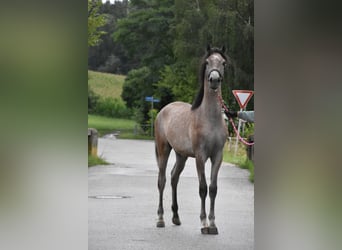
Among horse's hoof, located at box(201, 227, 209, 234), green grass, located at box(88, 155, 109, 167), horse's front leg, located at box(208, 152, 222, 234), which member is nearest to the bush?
green grass, located at box(88, 155, 109, 167)

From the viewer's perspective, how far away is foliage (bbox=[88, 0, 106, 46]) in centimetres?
332

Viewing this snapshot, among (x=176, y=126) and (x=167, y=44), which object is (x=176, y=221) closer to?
(x=176, y=126)

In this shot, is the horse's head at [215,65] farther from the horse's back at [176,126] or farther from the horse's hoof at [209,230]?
the horse's hoof at [209,230]

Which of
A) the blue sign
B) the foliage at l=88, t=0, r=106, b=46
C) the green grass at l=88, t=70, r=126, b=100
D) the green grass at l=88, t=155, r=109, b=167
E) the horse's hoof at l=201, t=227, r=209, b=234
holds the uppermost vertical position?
the foliage at l=88, t=0, r=106, b=46

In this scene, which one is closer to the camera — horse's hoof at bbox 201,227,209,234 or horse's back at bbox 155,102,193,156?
horse's hoof at bbox 201,227,209,234

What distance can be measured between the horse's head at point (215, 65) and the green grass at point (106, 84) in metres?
0.48

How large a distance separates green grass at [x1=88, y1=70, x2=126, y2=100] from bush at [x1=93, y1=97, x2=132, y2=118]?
0.03m

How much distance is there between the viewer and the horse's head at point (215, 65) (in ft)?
11.0

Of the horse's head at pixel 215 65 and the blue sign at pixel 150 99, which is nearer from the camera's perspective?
the horse's head at pixel 215 65

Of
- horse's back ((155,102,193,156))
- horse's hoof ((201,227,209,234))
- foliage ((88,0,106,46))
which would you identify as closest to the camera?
foliage ((88,0,106,46))

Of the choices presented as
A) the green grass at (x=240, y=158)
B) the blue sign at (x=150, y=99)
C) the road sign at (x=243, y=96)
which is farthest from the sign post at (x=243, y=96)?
the blue sign at (x=150, y=99)

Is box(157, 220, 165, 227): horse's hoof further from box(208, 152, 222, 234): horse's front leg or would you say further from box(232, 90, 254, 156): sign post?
box(232, 90, 254, 156): sign post
